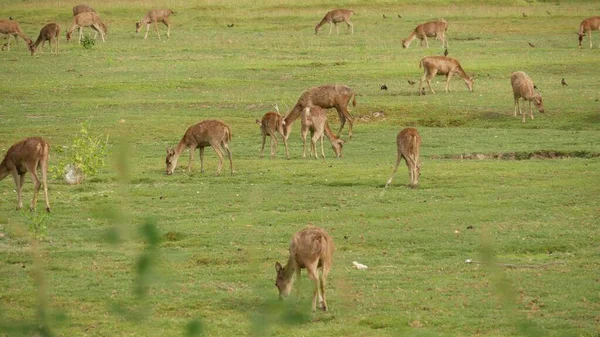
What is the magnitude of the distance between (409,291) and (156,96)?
19766 millimetres

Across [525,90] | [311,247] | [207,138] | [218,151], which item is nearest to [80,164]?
[207,138]

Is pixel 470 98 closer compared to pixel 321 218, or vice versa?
pixel 321 218

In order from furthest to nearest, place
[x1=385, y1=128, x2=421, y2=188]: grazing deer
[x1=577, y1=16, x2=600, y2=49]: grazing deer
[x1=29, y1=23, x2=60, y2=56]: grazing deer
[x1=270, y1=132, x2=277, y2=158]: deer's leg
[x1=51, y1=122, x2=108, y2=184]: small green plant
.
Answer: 1. [x1=577, y1=16, x2=600, y2=49]: grazing deer
2. [x1=29, y1=23, x2=60, y2=56]: grazing deer
3. [x1=270, y1=132, x2=277, y2=158]: deer's leg
4. [x1=51, y1=122, x2=108, y2=184]: small green plant
5. [x1=385, y1=128, x2=421, y2=188]: grazing deer

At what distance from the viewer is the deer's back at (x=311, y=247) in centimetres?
1064

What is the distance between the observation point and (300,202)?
1788cm

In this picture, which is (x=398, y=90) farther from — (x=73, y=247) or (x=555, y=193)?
(x=73, y=247)

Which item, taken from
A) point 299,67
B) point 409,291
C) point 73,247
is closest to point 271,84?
point 299,67

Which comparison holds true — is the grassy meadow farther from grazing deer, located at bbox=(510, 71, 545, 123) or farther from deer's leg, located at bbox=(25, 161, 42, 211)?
grazing deer, located at bbox=(510, 71, 545, 123)

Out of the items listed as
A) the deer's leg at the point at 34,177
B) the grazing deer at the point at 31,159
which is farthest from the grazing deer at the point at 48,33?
the deer's leg at the point at 34,177

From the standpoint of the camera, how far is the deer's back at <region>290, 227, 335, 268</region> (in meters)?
10.6

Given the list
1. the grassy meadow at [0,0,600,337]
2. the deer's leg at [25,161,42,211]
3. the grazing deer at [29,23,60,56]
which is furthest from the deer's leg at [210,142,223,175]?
the grazing deer at [29,23,60,56]

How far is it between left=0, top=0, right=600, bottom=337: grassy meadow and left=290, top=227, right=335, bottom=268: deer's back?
27cm

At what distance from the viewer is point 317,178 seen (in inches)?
785

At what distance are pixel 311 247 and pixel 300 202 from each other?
724 cm
